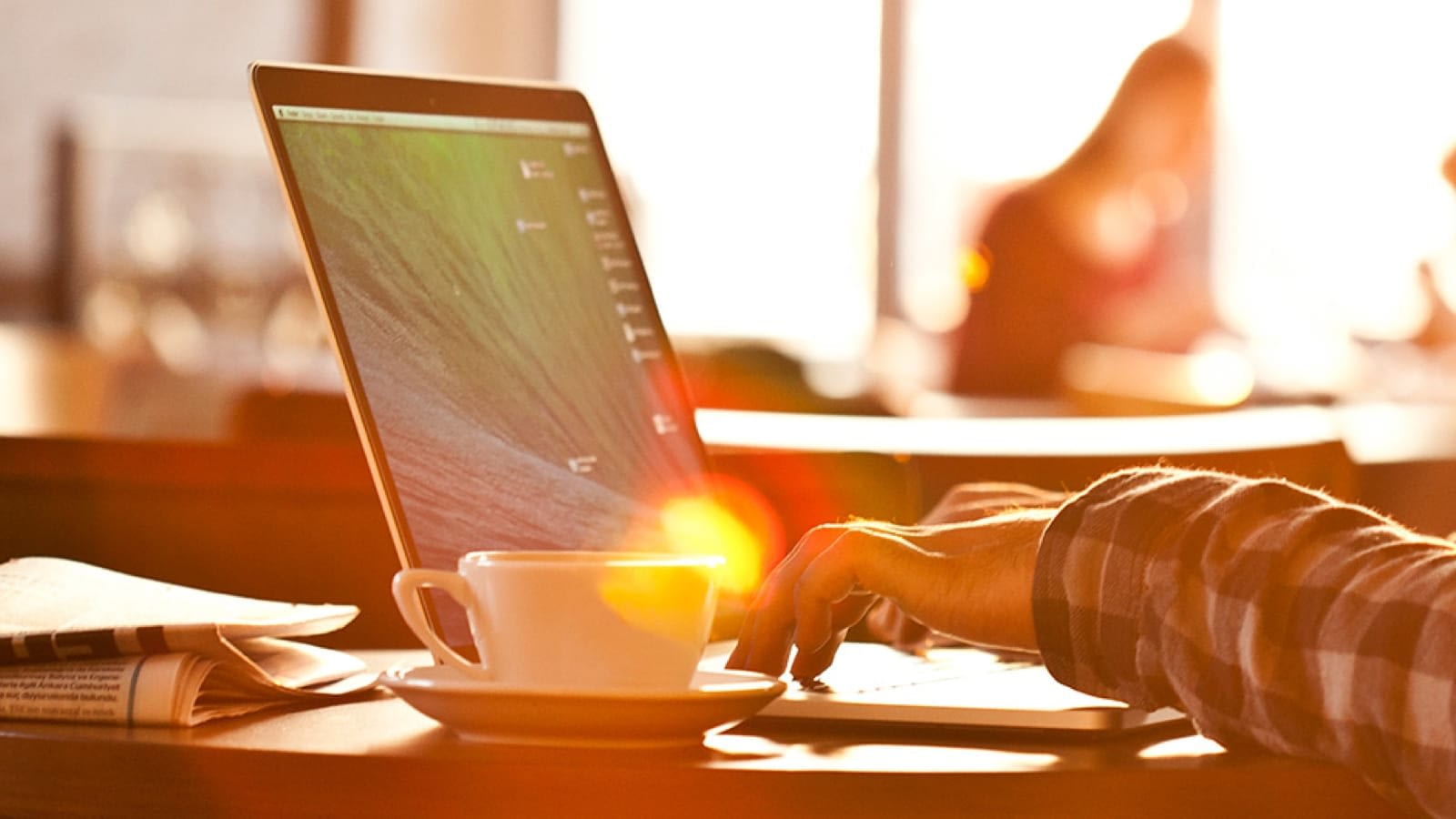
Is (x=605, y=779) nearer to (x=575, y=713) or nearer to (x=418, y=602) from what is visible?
(x=575, y=713)

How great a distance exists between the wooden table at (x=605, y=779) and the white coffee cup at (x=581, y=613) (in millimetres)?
39

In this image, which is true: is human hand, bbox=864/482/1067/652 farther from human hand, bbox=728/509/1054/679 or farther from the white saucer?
the white saucer

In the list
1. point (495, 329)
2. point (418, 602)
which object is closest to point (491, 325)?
point (495, 329)

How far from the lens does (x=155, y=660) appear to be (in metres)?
0.82

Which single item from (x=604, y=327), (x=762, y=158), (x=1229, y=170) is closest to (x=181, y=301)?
(x=762, y=158)

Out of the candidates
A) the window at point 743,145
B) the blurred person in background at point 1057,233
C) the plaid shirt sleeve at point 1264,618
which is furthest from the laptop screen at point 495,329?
the window at point 743,145

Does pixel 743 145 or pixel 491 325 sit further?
pixel 743 145

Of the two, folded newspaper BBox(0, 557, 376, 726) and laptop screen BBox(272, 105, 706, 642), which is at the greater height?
laptop screen BBox(272, 105, 706, 642)

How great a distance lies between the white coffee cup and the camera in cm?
78

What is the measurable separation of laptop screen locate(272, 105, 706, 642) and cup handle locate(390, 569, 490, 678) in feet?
0.81

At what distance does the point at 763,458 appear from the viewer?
5.82 feet

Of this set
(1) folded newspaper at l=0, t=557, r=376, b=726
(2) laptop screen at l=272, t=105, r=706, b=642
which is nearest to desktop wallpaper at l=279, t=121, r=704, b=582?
(2) laptop screen at l=272, t=105, r=706, b=642

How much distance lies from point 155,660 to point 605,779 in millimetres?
226

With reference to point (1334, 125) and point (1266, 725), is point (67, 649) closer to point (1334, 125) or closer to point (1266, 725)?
point (1266, 725)
